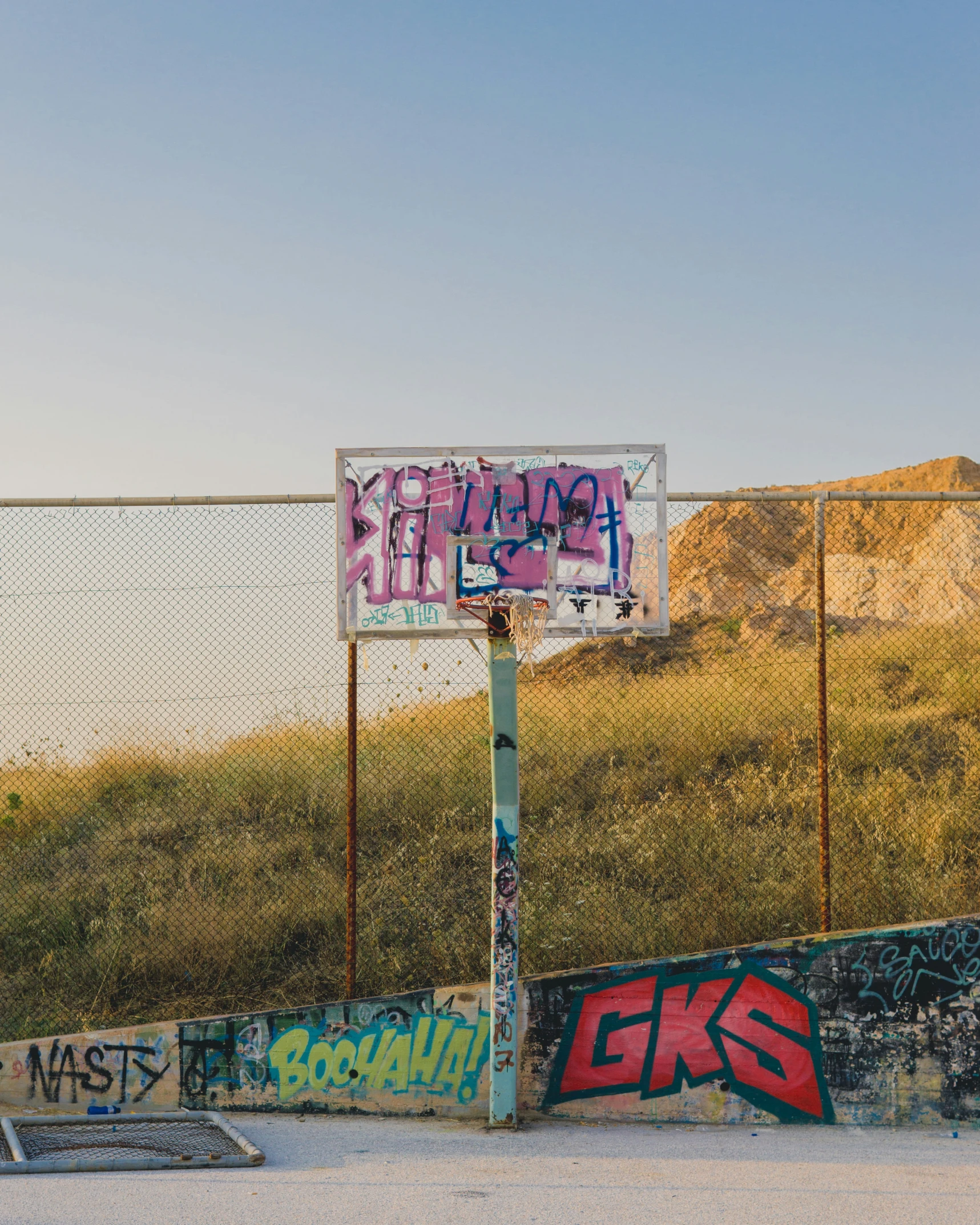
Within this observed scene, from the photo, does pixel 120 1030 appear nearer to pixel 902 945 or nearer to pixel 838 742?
pixel 902 945

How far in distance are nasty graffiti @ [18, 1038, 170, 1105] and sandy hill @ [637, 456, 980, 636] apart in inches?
270

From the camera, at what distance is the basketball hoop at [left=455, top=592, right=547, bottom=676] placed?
5.76m

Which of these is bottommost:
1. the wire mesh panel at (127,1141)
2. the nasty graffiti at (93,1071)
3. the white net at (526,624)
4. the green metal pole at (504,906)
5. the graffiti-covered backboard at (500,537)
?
the wire mesh panel at (127,1141)

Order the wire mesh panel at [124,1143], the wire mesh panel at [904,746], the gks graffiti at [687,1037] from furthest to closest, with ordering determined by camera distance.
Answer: the wire mesh panel at [904,746], the gks graffiti at [687,1037], the wire mesh panel at [124,1143]

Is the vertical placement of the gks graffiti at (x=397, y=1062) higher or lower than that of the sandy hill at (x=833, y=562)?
lower

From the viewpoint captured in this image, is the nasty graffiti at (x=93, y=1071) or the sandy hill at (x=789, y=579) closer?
the nasty graffiti at (x=93, y=1071)

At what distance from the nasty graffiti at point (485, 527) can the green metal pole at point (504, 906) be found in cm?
71

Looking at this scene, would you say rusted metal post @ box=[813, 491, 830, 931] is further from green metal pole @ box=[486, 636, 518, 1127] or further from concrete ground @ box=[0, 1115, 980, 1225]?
green metal pole @ box=[486, 636, 518, 1127]

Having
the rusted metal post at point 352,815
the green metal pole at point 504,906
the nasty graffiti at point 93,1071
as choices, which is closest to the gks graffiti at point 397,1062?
the green metal pole at point 504,906

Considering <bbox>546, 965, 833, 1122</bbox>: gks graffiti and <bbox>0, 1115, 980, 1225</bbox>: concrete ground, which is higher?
<bbox>546, 965, 833, 1122</bbox>: gks graffiti

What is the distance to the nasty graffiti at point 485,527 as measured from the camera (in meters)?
5.91

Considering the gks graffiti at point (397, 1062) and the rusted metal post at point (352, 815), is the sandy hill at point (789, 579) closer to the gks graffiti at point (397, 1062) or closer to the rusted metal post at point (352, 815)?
the rusted metal post at point (352, 815)

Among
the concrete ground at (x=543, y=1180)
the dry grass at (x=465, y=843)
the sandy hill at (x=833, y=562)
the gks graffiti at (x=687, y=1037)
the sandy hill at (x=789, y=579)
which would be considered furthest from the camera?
the sandy hill at (x=833, y=562)

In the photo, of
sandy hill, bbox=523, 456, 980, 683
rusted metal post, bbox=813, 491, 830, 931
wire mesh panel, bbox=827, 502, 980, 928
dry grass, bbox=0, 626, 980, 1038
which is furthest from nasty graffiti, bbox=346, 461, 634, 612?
sandy hill, bbox=523, 456, 980, 683
